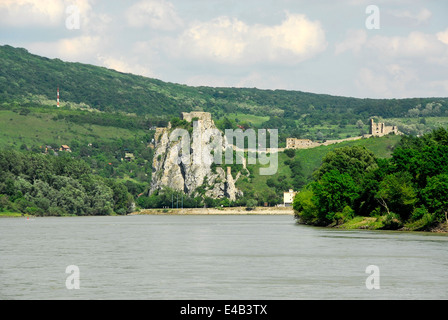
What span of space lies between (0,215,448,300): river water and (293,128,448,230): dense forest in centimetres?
866

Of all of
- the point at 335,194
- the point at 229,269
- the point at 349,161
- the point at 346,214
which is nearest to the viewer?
the point at 229,269

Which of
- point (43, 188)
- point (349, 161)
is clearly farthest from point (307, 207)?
point (43, 188)

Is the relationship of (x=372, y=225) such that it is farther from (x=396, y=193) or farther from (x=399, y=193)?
(x=399, y=193)

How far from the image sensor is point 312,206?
4604 inches

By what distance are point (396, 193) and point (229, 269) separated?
140ft

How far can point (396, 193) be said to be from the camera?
89.2 m

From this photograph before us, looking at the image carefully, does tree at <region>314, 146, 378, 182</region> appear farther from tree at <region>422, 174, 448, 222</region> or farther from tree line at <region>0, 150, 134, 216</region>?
tree line at <region>0, 150, 134, 216</region>

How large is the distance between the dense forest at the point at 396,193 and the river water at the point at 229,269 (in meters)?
8.66

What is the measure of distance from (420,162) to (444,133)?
22.2 meters

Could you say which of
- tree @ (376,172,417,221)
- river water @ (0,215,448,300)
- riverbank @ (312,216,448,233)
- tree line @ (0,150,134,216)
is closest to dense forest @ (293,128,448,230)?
tree @ (376,172,417,221)

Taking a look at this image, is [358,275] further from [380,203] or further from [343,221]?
[343,221]

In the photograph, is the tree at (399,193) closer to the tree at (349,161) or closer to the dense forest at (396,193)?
the dense forest at (396,193)

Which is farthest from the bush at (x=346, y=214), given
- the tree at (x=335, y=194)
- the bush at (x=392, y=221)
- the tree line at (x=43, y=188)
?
the tree line at (x=43, y=188)

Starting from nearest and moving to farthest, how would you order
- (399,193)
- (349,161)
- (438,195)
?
(438,195) < (399,193) < (349,161)
